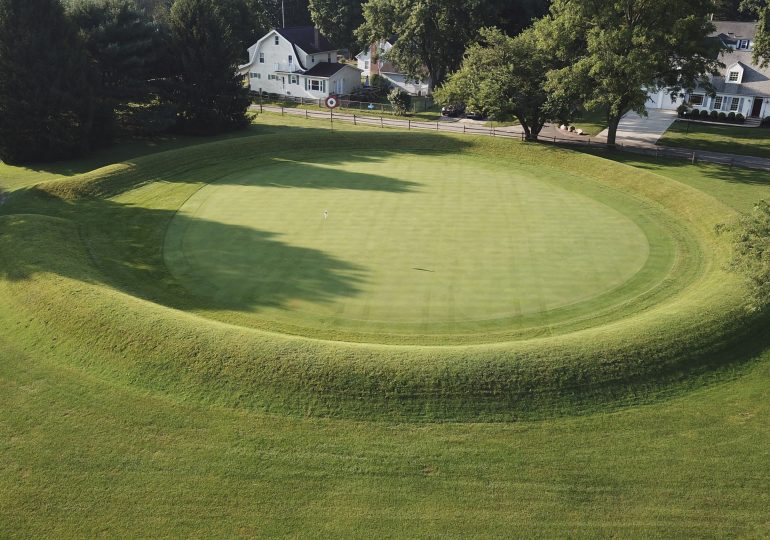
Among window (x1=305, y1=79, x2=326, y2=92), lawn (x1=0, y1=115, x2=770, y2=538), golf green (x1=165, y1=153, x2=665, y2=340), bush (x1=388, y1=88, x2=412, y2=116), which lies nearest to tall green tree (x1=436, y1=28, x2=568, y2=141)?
golf green (x1=165, y1=153, x2=665, y2=340)

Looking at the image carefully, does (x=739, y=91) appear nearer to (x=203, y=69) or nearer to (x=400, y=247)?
(x=400, y=247)

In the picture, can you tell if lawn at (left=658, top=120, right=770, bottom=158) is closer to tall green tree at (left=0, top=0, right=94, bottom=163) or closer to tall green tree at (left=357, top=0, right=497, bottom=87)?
tall green tree at (left=357, top=0, right=497, bottom=87)

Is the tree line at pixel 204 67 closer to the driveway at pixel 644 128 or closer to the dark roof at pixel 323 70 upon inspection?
the driveway at pixel 644 128

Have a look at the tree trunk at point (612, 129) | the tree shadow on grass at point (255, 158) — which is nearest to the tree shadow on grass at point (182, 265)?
the tree shadow on grass at point (255, 158)

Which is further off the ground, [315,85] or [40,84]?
[315,85]

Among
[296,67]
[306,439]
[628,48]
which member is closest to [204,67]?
[296,67]

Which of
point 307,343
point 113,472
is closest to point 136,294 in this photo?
point 307,343
